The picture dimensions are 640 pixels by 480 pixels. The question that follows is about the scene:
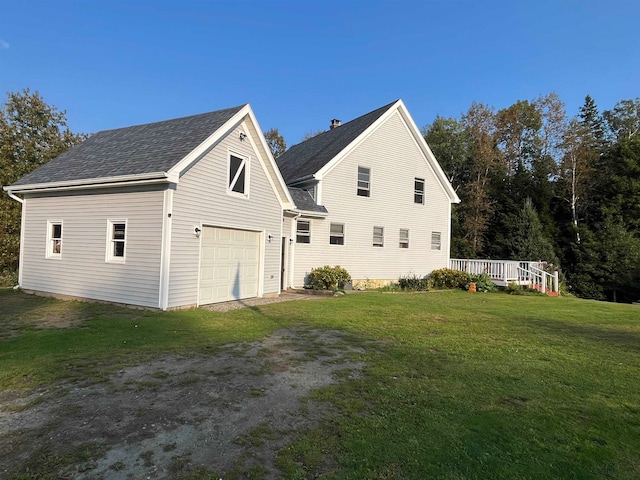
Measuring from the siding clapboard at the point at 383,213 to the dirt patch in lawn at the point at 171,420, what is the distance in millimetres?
11272

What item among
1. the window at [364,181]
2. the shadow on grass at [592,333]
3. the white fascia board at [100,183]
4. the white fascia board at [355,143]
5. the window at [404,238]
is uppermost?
the white fascia board at [355,143]

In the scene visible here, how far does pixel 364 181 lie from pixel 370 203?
1.09 meters

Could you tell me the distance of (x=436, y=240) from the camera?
2197 centimetres

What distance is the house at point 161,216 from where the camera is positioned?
1005 centimetres

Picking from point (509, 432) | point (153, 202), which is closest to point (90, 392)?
point (509, 432)

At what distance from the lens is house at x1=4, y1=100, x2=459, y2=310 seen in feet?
33.2

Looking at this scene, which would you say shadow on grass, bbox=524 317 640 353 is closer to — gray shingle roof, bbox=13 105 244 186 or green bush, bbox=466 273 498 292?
green bush, bbox=466 273 498 292

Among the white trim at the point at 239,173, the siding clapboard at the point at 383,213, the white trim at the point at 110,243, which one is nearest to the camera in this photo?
the white trim at the point at 110,243

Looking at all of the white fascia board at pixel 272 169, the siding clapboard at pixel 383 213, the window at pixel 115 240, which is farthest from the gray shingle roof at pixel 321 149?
the window at pixel 115 240

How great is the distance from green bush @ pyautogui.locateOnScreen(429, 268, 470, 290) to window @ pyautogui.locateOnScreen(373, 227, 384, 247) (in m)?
3.61

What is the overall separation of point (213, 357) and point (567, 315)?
10198mm

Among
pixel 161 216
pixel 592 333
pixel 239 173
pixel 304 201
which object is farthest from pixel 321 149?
pixel 592 333

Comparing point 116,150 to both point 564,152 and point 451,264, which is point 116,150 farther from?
point 564,152

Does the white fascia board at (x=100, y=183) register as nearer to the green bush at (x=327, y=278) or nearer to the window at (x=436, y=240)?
the green bush at (x=327, y=278)
